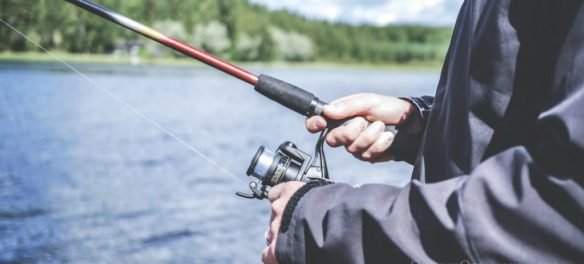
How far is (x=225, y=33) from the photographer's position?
2938 inches

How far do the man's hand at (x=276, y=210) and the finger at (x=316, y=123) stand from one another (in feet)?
1.37

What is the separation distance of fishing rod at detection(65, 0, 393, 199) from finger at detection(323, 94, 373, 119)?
33mm

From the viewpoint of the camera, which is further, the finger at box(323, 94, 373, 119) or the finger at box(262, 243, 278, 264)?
the finger at box(323, 94, 373, 119)

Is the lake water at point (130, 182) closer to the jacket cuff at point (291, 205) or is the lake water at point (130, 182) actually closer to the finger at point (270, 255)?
the finger at point (270, 255)

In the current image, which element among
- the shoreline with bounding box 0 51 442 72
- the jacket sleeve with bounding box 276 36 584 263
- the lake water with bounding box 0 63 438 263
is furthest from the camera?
the shoreline with bounding box 0 51 442 72

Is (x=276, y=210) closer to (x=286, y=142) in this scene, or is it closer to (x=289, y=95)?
(x=286, y=142)

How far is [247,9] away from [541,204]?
98.8m

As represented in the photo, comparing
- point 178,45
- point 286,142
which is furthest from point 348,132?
point 178,45

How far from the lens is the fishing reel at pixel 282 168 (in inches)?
81.0

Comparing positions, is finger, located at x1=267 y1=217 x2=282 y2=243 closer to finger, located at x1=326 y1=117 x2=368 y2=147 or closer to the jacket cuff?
the jacket cuff

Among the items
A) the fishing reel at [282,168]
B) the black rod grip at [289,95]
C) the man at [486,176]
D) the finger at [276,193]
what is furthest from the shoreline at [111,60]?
the man at [486,176]

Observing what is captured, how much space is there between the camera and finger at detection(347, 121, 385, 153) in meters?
2.00

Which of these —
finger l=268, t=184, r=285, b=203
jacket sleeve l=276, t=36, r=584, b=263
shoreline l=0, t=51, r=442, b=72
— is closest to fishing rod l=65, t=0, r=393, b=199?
finger l=268, t=184, r=285, b=203

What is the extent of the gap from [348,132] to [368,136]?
7 cm
